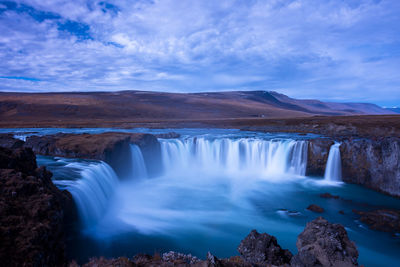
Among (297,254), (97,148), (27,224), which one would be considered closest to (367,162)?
(297,254)

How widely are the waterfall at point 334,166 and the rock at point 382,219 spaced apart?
18.0 feet

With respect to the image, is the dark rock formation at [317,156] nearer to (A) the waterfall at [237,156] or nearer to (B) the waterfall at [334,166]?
(B) the waterfall at [334,166]

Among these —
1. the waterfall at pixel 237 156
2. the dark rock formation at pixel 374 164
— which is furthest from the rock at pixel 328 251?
the waterfall at pixel 237 156

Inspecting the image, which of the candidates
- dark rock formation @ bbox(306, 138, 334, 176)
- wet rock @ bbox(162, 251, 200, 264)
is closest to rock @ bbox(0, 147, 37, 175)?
wet rock @ bbox(162, 251, 200, 264)

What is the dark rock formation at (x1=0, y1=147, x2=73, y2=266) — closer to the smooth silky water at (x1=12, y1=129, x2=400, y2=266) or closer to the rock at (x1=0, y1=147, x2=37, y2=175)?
the rock at (x1=0, y1=147, x2=37, y2=175)

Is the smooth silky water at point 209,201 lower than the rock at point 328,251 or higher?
lower

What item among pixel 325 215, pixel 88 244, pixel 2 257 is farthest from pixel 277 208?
pixel 2 257

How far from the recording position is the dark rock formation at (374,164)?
1362 centimetres

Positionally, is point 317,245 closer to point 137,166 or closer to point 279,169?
point 137,166

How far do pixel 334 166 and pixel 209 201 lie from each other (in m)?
9.24

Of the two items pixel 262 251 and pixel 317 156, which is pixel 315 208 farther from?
pixel 262 251

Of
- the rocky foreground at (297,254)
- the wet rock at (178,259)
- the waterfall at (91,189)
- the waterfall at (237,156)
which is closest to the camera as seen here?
the rocky foreground at (297,254)

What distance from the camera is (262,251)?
17.1 feet

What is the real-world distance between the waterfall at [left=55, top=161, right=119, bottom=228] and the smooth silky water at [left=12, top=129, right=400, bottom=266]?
0.04m
